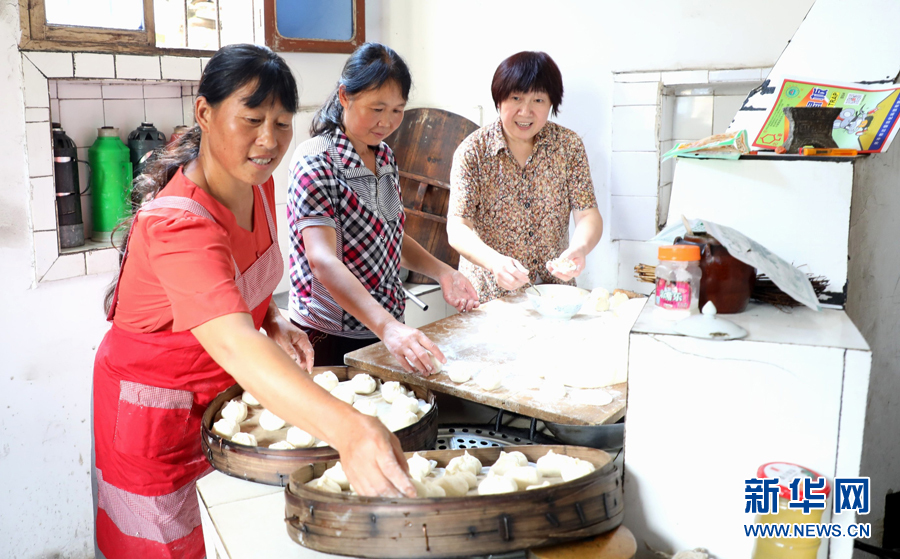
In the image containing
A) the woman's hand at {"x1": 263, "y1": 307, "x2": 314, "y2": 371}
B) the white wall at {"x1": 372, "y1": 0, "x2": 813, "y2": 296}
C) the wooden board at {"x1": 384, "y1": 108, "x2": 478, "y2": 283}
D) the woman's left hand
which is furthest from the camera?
the wooden board at {"x1": 384, "y1": 108, "x2": 478, "y2": 283}

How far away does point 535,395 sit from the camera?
5.74ft

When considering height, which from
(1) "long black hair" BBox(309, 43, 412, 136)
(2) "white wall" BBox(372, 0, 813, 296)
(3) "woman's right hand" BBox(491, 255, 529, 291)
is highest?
(2) "white wall" BBox(372, 0, 813, 296)

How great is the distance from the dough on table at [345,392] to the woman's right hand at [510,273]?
875mm

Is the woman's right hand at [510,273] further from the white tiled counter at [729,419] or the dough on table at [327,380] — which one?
the white tiled counter at [729,419]

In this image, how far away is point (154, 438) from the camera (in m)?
1.60

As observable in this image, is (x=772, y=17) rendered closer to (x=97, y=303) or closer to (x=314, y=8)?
(x=314, y=8)

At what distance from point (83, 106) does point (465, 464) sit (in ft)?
8.72

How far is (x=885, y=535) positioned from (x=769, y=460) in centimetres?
134

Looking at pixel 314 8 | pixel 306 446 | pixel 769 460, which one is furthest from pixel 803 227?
pixel 314 8

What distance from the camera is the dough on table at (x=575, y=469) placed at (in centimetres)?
123

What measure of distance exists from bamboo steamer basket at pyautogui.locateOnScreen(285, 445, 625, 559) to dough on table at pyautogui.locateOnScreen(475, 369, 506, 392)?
2.09ft

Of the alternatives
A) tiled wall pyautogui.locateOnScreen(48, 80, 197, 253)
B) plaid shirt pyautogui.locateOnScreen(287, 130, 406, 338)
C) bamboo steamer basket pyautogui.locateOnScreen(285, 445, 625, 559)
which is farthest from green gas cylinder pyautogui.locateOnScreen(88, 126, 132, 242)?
bamboo steamer basket pyautogui.locateOnScreen(285, 445, 625, 559)

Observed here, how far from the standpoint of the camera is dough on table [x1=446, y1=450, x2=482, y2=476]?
1.29 metres

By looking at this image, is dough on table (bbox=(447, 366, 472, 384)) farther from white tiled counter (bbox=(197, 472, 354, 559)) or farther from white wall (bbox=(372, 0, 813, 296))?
white wall (bbox=(372, 0, 813, 296))
